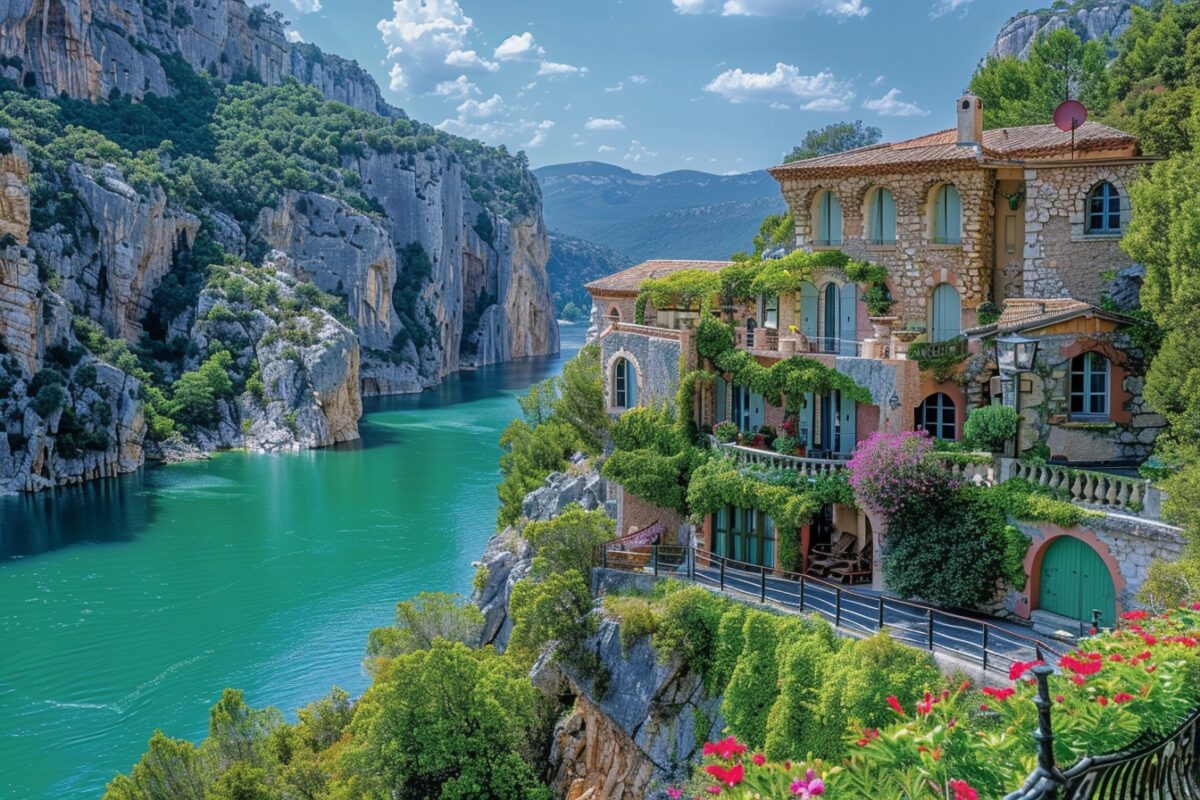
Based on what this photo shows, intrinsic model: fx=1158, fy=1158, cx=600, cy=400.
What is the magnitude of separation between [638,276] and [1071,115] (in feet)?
53.5

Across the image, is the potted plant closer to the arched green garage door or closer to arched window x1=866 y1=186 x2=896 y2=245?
arched window x1=866 y1=186 x2=896 y2=245

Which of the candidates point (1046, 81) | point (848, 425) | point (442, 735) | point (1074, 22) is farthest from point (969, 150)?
point (1074, 22)

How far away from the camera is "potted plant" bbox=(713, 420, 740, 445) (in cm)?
3002

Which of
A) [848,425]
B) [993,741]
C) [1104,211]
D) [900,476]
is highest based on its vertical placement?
[1104,211]

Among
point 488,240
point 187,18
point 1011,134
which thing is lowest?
point 1011,134

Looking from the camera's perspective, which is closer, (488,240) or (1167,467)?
(1167,467)

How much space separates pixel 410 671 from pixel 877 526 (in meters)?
10.6

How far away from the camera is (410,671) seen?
24.8 m

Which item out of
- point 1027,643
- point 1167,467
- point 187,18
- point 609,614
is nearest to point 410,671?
point 609,614

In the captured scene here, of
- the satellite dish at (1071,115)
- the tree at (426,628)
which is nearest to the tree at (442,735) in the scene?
the tree at (426,628)

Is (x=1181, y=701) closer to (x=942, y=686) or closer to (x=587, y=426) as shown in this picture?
(x=942, y=686)

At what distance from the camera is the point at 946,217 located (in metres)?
31.5

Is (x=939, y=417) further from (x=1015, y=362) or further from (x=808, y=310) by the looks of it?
(x=808, y=310)

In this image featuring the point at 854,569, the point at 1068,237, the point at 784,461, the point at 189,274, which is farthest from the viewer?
the point at 189,274
